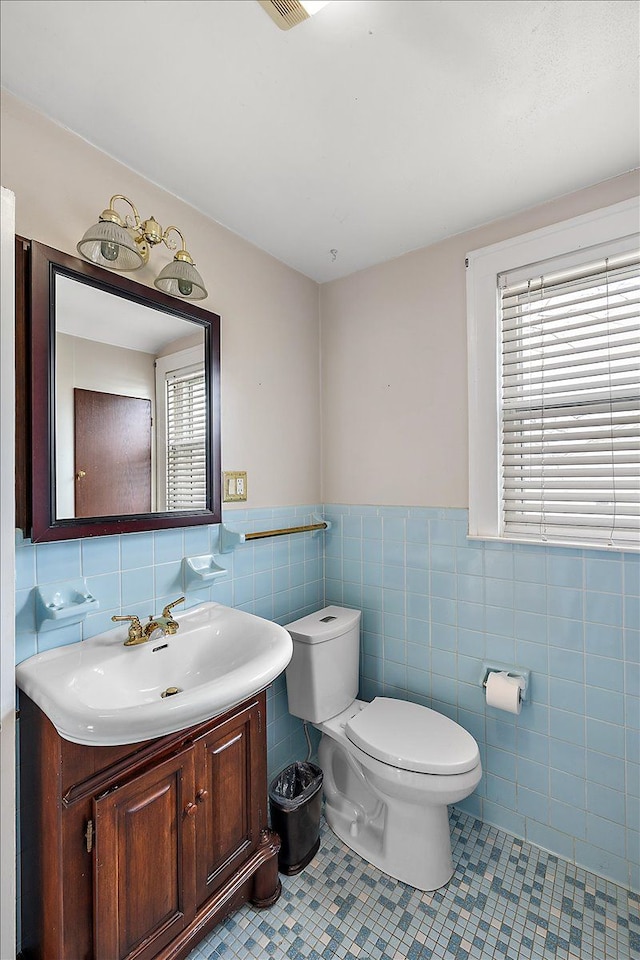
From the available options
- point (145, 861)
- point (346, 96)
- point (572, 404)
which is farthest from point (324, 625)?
point (346, 96)

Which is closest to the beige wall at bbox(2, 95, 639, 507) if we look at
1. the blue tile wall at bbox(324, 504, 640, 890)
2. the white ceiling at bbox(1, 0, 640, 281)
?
the white ceiling at bbox(1, 0, 640, 281)

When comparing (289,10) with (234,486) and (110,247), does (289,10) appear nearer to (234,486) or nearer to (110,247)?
(110,247)

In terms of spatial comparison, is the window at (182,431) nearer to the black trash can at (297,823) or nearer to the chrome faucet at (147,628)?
the chrome faucet at (147,628)

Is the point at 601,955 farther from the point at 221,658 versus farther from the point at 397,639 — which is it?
the point at 221,658

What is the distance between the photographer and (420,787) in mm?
1430

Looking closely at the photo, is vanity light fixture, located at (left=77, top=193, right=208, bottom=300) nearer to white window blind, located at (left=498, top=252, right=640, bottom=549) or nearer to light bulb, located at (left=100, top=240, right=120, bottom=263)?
light bulb, located at (left=100, top=240, right=120, bottom=263)

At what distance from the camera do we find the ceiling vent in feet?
2.92

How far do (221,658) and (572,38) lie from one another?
1.86 metres

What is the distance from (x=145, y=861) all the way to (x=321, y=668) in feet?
2.71

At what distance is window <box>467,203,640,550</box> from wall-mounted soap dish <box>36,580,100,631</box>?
1394 mm

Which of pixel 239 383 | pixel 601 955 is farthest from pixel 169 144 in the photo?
pixel 601 955

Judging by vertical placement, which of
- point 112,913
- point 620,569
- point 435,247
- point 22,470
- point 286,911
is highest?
point 435,247

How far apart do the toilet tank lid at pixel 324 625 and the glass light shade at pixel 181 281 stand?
132 centimetres

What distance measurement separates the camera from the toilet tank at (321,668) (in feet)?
5.79
